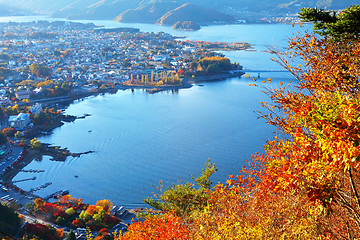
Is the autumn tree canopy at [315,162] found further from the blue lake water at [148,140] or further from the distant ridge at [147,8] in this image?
the distant ridge at [147,8]

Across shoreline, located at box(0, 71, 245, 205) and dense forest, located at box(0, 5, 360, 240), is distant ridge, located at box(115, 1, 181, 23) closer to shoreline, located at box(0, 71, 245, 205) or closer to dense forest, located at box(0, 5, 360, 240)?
shoreline, located at box(0, 71, 245, 205)

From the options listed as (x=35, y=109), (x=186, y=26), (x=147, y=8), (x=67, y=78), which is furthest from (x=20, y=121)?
(x=147, y=8)

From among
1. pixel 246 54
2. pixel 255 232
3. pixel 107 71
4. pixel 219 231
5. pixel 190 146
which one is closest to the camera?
pixel 255 232

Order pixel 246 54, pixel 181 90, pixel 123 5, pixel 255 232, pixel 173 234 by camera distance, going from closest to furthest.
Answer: pixel 255 232
pixel 173 234
pixel 181 90
pixel 246 54
pixel 123 5

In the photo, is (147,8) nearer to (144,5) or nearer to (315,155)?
(144,5)

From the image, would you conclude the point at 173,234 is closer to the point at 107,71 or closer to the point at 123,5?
the point at 107,71

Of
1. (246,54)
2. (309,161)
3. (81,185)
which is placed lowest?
(81,185)

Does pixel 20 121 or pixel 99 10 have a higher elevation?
pixel 99 10

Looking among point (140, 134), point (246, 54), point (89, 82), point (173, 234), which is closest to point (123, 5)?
point (246, 54)
